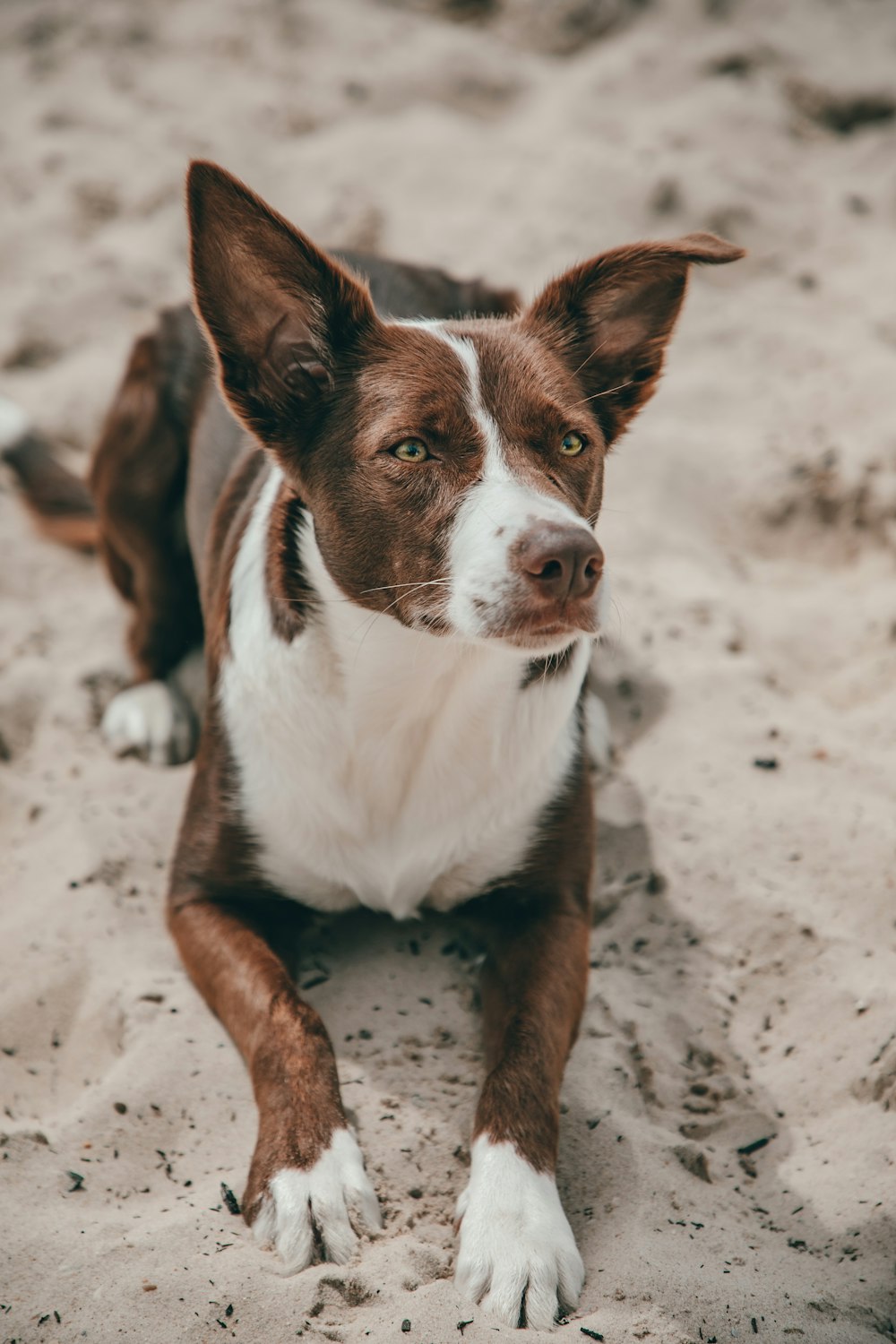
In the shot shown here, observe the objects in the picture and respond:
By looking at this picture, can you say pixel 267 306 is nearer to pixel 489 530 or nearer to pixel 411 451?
pixel 411 451

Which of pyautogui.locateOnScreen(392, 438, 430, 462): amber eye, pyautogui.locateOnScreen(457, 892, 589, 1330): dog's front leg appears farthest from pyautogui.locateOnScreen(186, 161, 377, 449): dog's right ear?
pyautogui.locateOnScreen(457, 892, 589, 1330): dog's front leg

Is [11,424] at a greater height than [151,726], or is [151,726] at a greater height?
[11,424]

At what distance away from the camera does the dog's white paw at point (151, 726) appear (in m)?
3.79

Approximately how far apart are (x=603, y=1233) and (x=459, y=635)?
113 centimetres

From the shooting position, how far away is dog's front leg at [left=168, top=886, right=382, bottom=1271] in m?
2.26

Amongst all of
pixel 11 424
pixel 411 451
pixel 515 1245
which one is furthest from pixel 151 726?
pixel 515 1245

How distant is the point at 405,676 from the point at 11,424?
8.57ft

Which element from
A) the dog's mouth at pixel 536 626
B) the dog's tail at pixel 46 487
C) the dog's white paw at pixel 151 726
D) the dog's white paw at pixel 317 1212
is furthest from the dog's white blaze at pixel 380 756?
the dog's tail at pixel 46 487

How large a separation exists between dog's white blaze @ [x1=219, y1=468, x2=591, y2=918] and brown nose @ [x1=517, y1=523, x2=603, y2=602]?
46cm

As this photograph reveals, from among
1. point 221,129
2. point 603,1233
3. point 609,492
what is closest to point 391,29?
point 221,129

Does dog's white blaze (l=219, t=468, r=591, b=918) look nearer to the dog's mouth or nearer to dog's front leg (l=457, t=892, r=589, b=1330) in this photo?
dog's front leg (l=457, t=892, r=589, b=1330)

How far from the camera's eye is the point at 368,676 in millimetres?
2742

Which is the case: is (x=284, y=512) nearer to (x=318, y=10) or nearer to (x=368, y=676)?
(x=368, y=676)

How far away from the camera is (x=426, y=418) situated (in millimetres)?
2510
